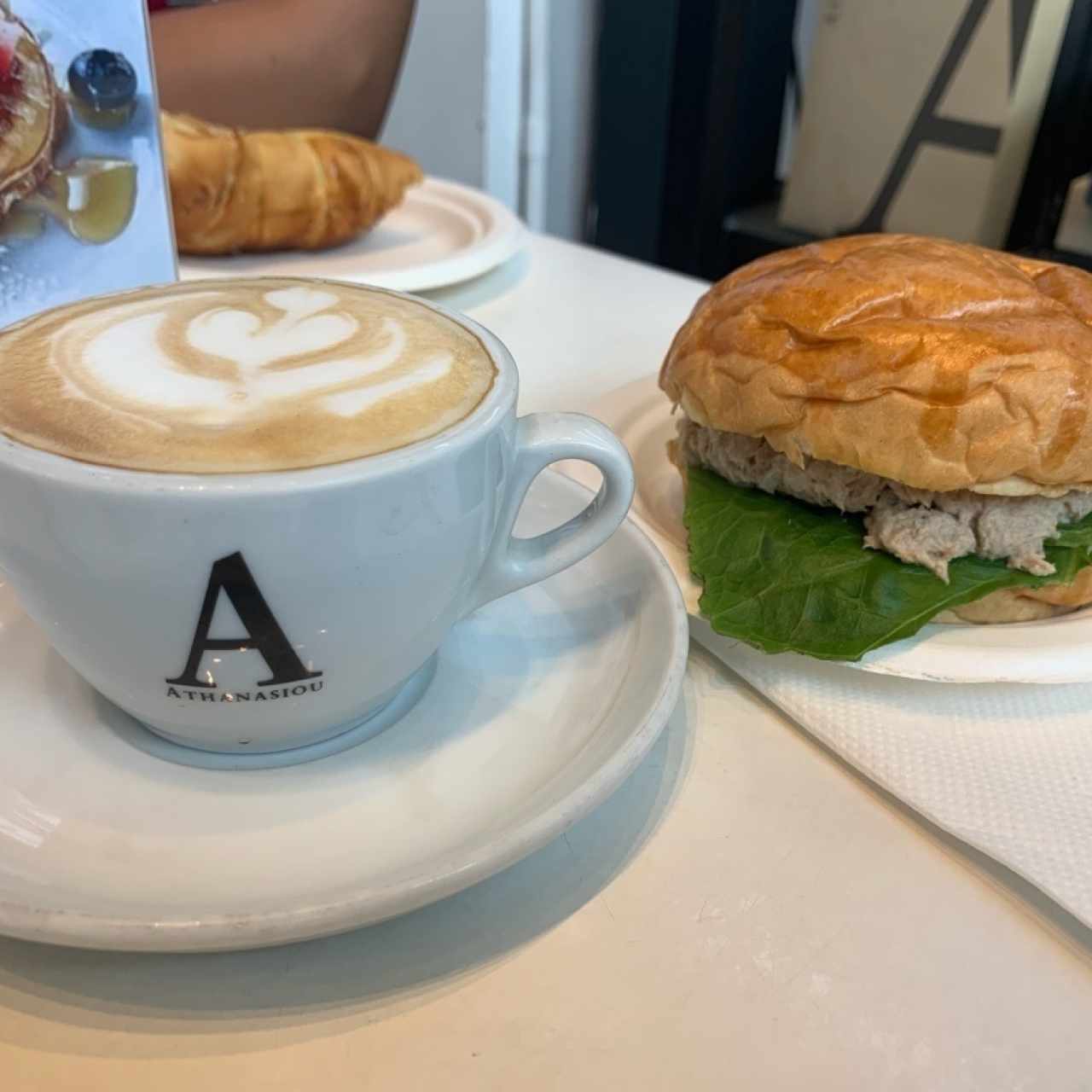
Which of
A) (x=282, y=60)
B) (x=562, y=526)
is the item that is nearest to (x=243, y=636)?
(x=562, y=526)

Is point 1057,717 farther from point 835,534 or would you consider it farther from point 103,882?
point 103,882

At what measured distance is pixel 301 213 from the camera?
1240 millimetres

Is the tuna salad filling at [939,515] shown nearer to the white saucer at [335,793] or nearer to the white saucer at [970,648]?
the white saucer at [970,648]

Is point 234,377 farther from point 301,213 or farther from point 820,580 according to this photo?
point 301,213

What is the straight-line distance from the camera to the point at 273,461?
0.43 m

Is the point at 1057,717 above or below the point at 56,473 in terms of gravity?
below

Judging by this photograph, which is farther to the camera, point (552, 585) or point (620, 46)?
point (620, 46)

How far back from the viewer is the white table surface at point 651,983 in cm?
41

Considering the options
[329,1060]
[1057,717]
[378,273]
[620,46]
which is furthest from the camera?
[620,46]

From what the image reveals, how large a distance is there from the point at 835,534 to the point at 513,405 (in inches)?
11.7

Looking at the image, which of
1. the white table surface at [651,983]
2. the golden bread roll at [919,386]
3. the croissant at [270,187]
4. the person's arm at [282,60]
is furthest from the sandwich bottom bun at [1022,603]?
the person's arm at [282,60]

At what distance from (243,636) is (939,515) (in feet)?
1.45

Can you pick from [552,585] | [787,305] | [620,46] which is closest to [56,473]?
[552,585]

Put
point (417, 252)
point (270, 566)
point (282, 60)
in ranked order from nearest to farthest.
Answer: point (270, 566) → point (417, 252) → point (282, 60)
